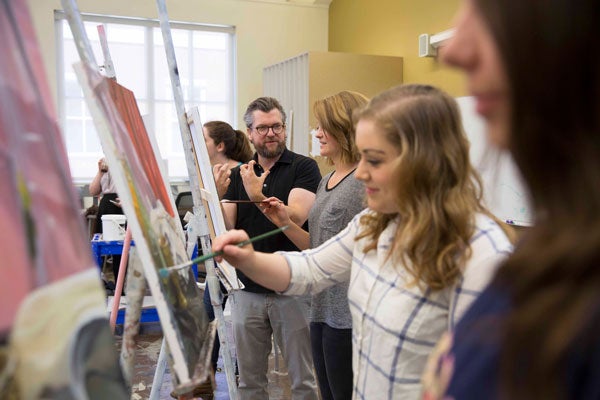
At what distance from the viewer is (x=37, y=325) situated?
2.06ft

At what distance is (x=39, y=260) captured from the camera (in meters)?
0.65

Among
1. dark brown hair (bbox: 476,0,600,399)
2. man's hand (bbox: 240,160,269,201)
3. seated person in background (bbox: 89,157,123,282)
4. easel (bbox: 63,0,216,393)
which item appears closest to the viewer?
dark brown hair (bbox: 476,0,600,399)

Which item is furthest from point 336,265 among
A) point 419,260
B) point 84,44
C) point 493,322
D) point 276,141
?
point 276,141

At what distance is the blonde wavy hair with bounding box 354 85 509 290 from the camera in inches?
40.4

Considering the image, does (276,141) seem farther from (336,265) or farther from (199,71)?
(199,71)

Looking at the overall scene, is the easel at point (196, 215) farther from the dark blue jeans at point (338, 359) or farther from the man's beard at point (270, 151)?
the man's beard at point (270, 151)

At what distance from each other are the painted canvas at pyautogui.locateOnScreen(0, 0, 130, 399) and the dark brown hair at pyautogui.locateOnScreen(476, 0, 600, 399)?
0.49 metres

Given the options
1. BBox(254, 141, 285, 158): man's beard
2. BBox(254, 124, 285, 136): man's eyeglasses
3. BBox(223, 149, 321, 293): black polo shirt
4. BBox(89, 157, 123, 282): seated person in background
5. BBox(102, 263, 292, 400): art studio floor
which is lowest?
BBox(102, 263, 292, 400): art studio floor

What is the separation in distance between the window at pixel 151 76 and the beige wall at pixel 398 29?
1.32 meters

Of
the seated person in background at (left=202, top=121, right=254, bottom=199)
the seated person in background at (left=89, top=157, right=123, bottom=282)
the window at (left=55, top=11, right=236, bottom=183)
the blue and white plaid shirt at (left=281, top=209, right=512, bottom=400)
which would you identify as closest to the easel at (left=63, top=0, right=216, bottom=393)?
the blue and white plaid shirt at (left=281, top=209, right=512, bottom=400)

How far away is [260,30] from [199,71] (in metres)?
0.87

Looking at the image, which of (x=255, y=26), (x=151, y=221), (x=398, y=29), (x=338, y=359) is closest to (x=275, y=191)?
(x=338, y=359)

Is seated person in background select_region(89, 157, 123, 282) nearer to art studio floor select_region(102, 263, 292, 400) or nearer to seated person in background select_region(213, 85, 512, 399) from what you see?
art studio floor select_region(102, 263, 292, 400)

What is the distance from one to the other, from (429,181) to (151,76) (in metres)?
5.87
